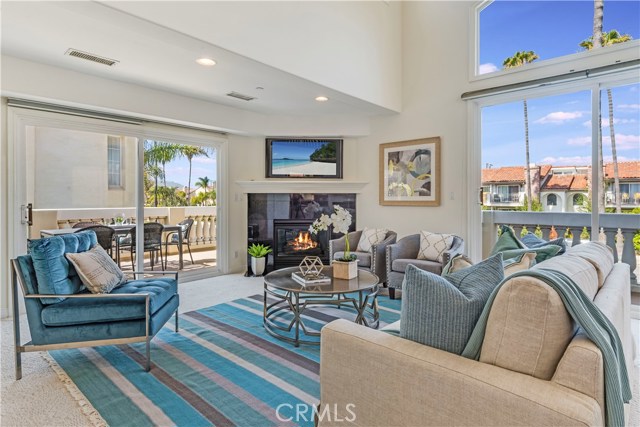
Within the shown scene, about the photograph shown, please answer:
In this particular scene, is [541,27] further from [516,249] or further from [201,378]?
[201,378]

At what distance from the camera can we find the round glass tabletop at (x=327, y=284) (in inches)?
110

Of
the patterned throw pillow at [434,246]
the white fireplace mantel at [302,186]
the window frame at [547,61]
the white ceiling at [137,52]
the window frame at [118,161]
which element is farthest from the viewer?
the white fireplace mantel at [302,186]

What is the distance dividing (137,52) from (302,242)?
3.54m

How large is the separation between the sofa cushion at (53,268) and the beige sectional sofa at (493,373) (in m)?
2.04

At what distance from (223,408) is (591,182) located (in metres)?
4.24

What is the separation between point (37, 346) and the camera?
2379 mm

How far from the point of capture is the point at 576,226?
13.3 feet

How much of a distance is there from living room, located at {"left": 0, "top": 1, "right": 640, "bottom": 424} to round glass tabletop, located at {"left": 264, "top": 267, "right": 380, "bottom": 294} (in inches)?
54.4

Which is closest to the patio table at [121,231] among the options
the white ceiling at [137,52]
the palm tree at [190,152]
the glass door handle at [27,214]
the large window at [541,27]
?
the glass door handle at [27,214]

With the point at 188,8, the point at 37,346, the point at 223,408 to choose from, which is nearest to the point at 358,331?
the point at 223,408

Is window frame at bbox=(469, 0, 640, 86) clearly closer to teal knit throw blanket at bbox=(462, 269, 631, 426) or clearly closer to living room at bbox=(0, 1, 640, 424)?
living room at bbox=(0, 1, 640, 424)

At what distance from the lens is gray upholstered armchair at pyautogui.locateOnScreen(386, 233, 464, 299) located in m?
4.00

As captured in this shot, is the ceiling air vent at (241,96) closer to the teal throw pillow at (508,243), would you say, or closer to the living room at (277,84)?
the living room at (277,84)

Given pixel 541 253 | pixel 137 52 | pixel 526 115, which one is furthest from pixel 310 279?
pixel 526 115
